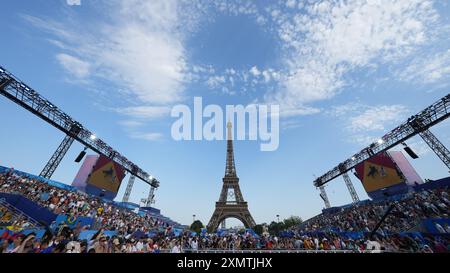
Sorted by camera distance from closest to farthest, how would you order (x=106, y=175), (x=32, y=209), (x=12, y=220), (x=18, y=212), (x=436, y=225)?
(x=12, y=220)
(x=18, y=212)
(x=32, y=209)
(x=436, y=225)
(x=106, y=175)

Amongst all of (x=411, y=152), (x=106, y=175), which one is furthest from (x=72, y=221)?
(x=411, y=152)

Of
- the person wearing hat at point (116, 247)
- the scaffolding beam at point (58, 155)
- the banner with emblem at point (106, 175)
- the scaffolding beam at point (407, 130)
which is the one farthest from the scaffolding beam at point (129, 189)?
the scaffolding beam at point (407, 130)

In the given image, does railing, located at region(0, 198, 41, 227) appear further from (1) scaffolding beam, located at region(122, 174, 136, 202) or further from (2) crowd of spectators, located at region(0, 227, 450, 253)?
(1) scaffolding beam, located at region(122, 174, 136, 202)

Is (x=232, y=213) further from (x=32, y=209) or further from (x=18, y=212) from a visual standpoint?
(x=18, y=212)

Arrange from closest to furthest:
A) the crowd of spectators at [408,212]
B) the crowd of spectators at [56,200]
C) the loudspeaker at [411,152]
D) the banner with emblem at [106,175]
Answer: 1. the crowd of spectators at [56,200]
2. the crowd of spectators at [408,212]
3. the loudspeaker at [411,152]
4. the banner with emblem at [106,175]

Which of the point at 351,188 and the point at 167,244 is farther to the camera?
the point at 351,188

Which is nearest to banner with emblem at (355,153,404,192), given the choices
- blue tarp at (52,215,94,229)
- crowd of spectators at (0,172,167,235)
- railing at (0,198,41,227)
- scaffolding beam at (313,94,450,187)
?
scaffolding beam at (313,94,450,187)

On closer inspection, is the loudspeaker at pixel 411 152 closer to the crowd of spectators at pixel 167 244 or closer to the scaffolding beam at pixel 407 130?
the scaffolding beam at pixel 407 130

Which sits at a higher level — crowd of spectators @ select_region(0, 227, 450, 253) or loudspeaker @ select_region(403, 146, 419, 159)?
loudspeaker @ select_region(403, 146, 419, 159)

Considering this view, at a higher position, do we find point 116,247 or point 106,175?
point 106,175

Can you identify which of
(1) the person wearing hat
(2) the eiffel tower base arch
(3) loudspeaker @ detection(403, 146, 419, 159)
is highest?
(3) loudspeaker @ detection(403, 146, 419, 159)
